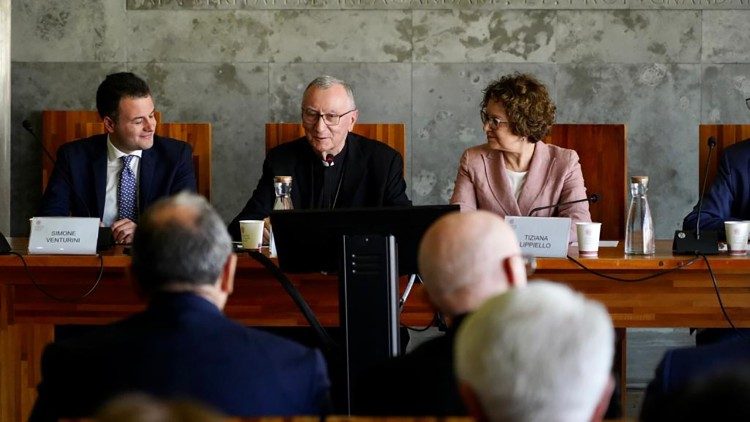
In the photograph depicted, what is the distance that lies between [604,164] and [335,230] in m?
2.08

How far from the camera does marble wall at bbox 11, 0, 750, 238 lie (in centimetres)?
581

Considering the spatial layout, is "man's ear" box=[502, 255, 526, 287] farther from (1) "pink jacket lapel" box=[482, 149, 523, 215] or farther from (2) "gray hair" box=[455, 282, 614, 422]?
(1) "pink jacket lapel" box=[482, 149, 523, 215]

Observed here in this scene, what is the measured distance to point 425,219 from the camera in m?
2.94

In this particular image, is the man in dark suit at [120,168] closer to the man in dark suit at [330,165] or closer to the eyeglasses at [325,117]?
the man in dark suit at [330,165]

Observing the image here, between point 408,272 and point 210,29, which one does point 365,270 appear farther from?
point 210,29

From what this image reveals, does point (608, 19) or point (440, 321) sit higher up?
point (608, 19)

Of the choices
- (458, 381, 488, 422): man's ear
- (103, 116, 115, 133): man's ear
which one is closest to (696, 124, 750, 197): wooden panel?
(103, 116, 115, 133): man's ear

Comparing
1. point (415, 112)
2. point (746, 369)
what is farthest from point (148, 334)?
point (415, 112)

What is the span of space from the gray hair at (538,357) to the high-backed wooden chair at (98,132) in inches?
147

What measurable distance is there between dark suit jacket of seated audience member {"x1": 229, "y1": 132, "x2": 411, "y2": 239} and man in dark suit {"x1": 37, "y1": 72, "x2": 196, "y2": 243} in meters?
0.34

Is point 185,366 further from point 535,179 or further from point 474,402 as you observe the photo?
point 535,179

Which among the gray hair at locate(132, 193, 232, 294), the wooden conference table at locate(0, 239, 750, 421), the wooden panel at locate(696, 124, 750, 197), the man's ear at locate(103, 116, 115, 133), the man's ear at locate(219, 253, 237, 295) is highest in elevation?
the man's ear at locate(103, 116, 115, 133)

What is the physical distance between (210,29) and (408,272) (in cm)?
319

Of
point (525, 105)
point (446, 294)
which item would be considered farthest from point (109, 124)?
point (446, 294)
